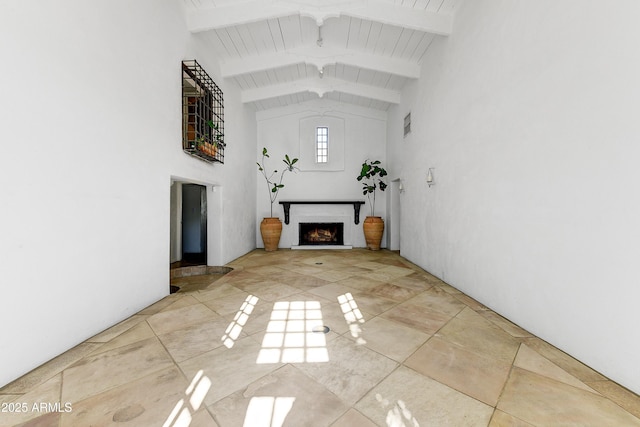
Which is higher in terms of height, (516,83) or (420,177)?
(516,83)

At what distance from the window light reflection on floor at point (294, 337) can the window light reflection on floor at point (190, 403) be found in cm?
32

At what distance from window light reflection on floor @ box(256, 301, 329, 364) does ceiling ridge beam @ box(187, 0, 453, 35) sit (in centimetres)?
340

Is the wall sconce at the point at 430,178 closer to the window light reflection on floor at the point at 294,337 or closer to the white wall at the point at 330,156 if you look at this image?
the window light reflection on floor at the point at 294,337

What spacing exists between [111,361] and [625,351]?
9.33 feet

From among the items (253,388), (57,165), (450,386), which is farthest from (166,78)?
(450,386)

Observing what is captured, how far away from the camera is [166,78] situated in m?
2.72

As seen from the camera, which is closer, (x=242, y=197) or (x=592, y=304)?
(x=592, y=304)

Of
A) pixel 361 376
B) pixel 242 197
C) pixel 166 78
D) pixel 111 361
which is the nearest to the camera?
pixel 361 376

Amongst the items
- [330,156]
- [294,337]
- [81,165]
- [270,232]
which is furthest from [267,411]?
[330,156]

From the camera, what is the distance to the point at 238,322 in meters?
2.08

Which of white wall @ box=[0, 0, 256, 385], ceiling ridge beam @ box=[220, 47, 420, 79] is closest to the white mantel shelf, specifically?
ceiling ridge beam @ box=[220, 47, 420, 79]

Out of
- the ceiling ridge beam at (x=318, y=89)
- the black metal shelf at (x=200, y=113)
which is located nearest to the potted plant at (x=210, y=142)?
the black metal shelf at (x=200, y=113)

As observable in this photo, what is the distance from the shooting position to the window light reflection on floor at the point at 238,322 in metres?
1.80

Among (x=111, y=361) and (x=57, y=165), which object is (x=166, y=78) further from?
(x=111, y=361)
